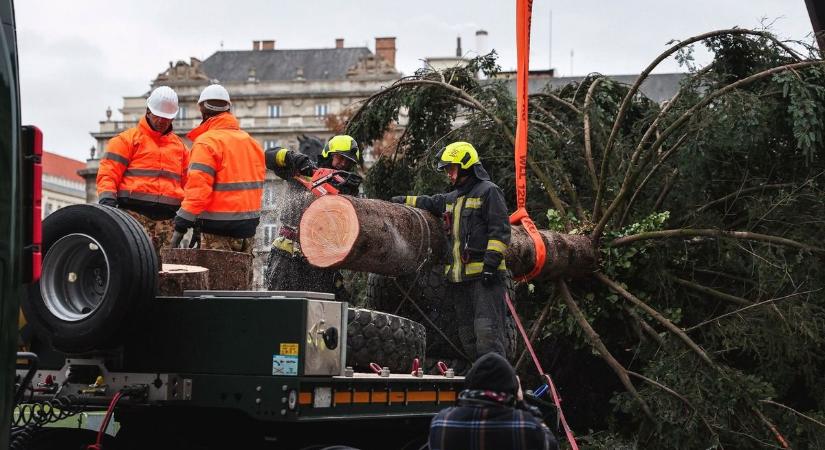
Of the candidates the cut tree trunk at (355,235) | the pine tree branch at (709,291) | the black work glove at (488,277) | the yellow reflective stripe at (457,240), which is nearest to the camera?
the cut tree trunk at (355,235)

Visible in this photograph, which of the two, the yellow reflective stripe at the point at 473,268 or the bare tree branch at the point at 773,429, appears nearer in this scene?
the yellow reflective stripe at the point at 473,268

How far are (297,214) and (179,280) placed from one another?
309 centimetres

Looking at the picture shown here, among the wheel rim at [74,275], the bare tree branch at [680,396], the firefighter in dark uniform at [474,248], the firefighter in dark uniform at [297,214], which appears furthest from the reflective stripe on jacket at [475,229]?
the wheel rim at [74,275]

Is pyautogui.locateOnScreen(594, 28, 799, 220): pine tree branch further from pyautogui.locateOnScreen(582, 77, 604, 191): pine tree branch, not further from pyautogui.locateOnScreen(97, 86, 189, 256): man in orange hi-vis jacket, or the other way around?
pyautogui.locateOnScreen(97, 86, 189, 256): man in orange hi-vis jacket

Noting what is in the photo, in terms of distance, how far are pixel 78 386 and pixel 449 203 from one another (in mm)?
4187

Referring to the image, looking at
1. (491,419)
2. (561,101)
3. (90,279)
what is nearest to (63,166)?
(561,101)

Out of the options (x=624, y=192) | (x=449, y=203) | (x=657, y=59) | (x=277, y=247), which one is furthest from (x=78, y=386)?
(x=657, y=59)

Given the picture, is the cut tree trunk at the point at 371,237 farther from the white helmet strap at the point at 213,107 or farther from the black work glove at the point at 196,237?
the white helmet strap at the point at 213,107

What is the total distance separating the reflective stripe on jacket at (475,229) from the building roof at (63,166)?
10171 centimetres

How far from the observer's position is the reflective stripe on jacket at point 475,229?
8.30 m

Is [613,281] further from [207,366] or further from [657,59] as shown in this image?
[207,366]

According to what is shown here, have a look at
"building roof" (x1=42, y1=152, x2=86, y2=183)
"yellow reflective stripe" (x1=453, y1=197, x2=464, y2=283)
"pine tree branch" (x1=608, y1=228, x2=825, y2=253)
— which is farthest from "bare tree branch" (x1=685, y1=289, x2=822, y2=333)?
"building roof" (x1=42, y1=152, x2=86, y2=183)

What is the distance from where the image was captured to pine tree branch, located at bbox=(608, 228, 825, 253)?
936 centimetres

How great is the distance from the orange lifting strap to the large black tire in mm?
462
